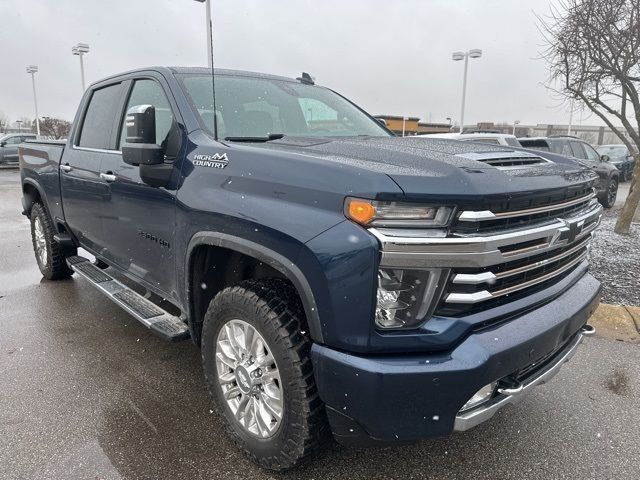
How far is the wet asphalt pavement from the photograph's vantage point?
246 cm

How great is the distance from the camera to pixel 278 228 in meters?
2.08

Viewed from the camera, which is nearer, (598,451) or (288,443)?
(288,443)

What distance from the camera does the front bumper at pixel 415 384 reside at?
1828mm

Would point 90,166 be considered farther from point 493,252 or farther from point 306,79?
point 493,252

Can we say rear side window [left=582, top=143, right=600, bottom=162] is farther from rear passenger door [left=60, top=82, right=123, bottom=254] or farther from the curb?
rear passenger door [left=60, top=82, right=123, bottom=254]

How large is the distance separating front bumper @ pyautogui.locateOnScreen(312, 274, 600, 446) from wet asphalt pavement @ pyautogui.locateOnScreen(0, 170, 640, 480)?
642 mm

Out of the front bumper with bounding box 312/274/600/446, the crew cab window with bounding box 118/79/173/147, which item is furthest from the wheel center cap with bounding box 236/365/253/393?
the crew cab window with bounding box 118/79/173/147

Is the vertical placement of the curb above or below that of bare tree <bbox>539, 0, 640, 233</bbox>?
below

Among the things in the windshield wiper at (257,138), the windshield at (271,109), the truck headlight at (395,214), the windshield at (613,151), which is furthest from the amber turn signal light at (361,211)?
the windshield at (613,151)

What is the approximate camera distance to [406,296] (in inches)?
74.4

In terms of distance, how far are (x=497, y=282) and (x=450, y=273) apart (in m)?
0.30

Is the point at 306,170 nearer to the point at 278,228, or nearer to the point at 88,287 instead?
the point at 278,228

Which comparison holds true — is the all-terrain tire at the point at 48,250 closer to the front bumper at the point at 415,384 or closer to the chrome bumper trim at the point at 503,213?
the front bumper at the point at 415,384

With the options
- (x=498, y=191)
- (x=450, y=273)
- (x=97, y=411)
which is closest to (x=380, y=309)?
(x=450, y=273)
